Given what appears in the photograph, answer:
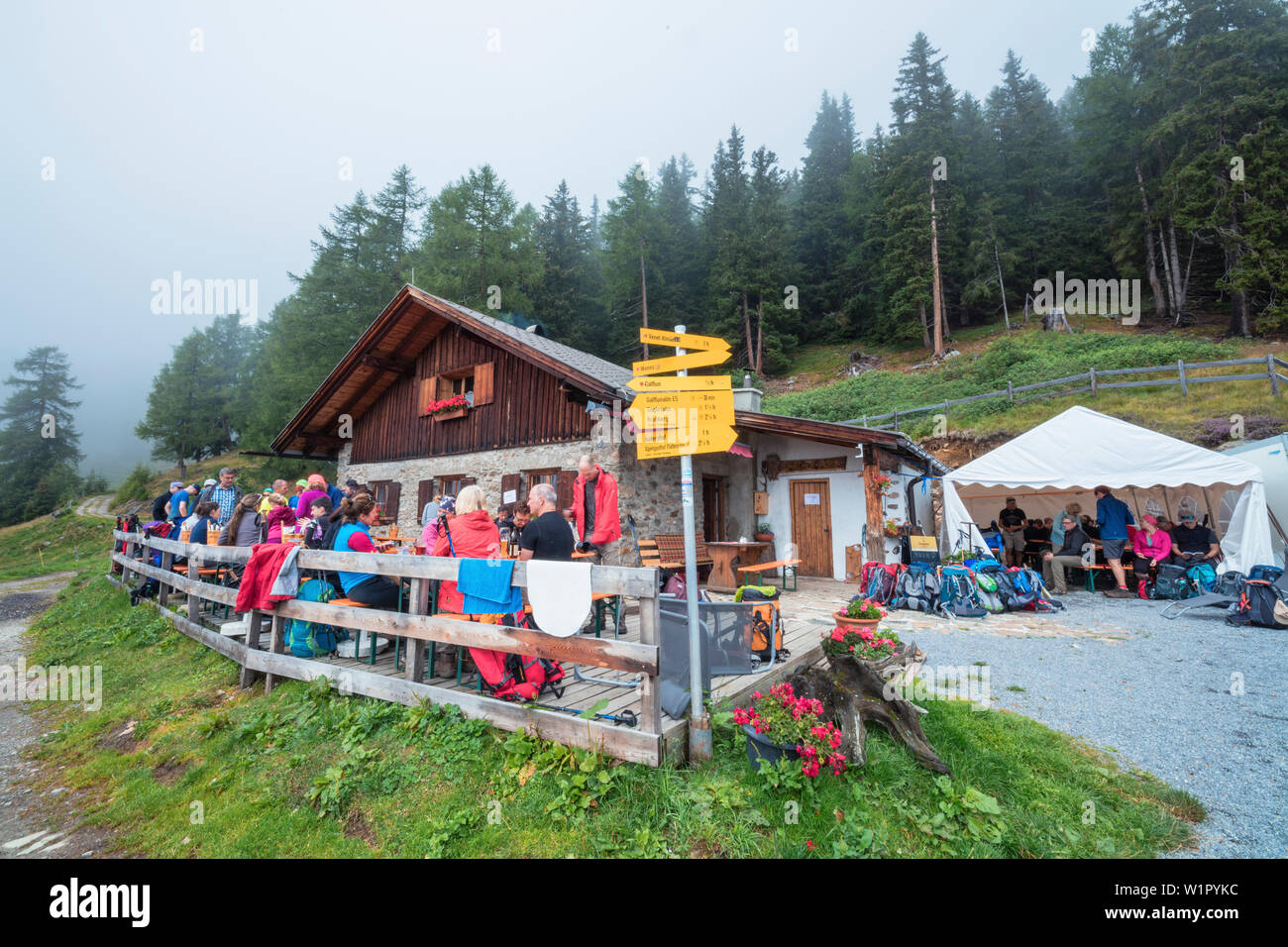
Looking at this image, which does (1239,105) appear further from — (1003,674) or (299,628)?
(299,628)

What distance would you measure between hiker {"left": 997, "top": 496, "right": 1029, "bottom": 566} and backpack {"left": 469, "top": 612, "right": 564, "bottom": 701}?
11.4m

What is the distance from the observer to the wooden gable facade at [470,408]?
10086 millimetres

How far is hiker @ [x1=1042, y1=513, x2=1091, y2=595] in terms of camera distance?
9.13m

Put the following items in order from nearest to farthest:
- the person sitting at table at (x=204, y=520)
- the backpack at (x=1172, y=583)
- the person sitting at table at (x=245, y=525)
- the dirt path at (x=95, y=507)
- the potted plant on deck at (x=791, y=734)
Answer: the potted plant on deck at (x=791, y=734)
the person sitting at table at (x=245, y=525)
the person sitting at table at (x=204, y=520)
the backpack at (x=1172, y=583)
the dirt path at (x=95, y=507)

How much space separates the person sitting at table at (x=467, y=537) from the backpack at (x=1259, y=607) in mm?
8963

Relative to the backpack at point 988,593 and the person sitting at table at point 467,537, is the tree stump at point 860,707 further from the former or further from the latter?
the backpack at point 988,593

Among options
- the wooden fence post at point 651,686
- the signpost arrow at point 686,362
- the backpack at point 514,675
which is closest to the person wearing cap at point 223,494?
the backpack at point 514,675

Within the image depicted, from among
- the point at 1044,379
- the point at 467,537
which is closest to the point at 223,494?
the point at 467,537

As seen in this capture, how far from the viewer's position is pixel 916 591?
7758mm

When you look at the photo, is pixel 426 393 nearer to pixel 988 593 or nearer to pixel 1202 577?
pixel 988 593

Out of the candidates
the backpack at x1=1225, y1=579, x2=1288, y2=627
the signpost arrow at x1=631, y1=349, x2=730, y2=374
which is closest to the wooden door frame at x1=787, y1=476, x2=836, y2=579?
the backpack at x1=1225, y1=579, x2=1288, y2=627

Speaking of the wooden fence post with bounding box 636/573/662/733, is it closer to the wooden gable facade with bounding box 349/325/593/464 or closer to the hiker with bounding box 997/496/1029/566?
the wooden gable facade with bounding box 349/325/593/464

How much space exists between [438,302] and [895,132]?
29598 mm

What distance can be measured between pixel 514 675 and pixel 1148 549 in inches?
408
